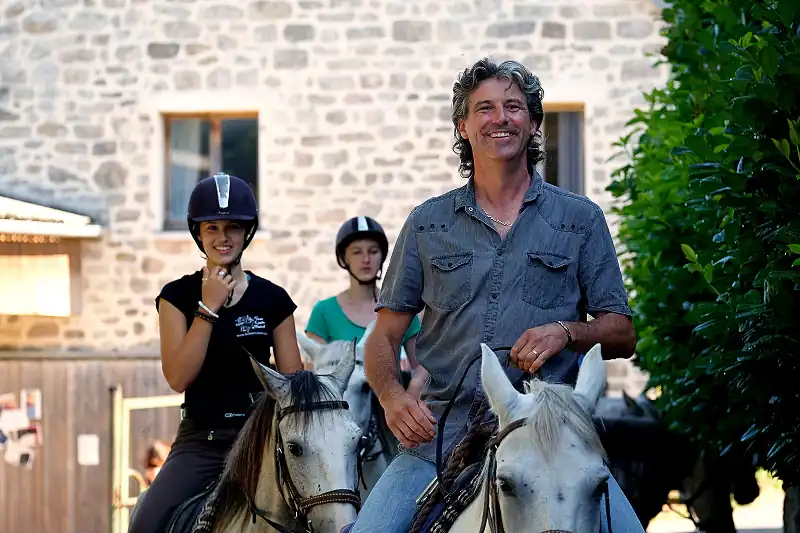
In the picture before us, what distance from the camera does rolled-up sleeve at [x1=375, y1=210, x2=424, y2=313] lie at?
4191mm

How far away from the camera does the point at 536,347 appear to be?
3.69m

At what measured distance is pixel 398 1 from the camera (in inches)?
651

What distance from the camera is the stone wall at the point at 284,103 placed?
16.4 m

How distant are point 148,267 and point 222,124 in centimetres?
212

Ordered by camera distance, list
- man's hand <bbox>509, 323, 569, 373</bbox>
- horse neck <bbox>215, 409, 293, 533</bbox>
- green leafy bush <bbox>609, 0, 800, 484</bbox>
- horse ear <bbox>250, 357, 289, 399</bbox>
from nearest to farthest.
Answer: man's hand <bbox>509, 323, 569, 373</bbox>
green leafy bush <bbox>609, 0, 800, 484</bbox>
horse neck <bbox>215, 409, 293, 533</bbox>
horse ear <bbox>250, 357, 289, 399</bbox>

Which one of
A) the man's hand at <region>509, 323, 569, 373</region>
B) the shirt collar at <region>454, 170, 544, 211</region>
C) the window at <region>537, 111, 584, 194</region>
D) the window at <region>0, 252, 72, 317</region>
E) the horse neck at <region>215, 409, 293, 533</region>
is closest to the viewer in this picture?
the man's hand at <region>509, 323, 569, 373</region>

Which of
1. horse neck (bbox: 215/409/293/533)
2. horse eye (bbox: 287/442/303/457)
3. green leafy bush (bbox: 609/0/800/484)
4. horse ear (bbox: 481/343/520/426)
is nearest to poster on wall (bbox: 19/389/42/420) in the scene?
green leafy bush (bbox: 609/0/800/484)

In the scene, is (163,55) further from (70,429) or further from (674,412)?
(674,412)

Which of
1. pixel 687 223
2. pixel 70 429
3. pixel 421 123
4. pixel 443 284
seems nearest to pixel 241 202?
pixel 443 284

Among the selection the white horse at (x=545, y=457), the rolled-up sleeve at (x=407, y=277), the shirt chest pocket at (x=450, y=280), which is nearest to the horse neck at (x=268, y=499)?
the rolled-up sleeve at (x=407, y=277)

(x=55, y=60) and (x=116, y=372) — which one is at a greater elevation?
(x=55, y=60)

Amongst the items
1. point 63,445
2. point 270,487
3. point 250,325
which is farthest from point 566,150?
point 270,487

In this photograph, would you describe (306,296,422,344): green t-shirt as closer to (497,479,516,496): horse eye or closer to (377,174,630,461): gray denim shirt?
(377,174,630,461): gray denim shirt

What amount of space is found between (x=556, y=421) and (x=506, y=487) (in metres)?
0.21
